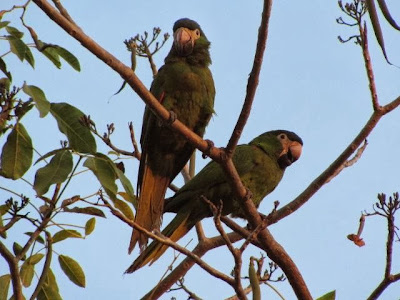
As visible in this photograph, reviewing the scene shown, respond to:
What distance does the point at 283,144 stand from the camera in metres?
4.48

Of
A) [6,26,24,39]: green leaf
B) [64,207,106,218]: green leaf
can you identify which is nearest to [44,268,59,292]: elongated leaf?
[64,207,106,218]: green leaf

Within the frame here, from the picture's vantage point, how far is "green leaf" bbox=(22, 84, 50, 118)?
2.05m

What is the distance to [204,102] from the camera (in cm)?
400

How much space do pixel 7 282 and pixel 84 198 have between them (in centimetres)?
51

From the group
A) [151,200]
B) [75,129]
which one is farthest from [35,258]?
[151,200]

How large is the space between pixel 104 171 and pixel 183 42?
2.15 metres

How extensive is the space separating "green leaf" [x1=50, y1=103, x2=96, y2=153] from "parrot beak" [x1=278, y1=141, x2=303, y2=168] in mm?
2316

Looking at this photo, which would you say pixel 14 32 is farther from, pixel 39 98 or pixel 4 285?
pixel 4 285

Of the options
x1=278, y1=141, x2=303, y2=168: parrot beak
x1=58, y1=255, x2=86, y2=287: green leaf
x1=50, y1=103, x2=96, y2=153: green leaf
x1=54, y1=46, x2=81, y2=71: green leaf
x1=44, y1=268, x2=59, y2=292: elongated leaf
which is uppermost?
x1=278, y1=141, x2=303, y2=168: parrot beak

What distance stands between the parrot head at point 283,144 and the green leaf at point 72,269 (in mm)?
2105

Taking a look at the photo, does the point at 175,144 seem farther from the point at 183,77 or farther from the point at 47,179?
the point at 47,179

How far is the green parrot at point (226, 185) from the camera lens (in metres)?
3.93

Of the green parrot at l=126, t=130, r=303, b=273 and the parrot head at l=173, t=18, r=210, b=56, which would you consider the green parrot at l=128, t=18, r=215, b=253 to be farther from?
the green parrot at l=126, t=130, r=303, b=273

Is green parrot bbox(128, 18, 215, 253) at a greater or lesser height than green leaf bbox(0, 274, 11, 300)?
greater
